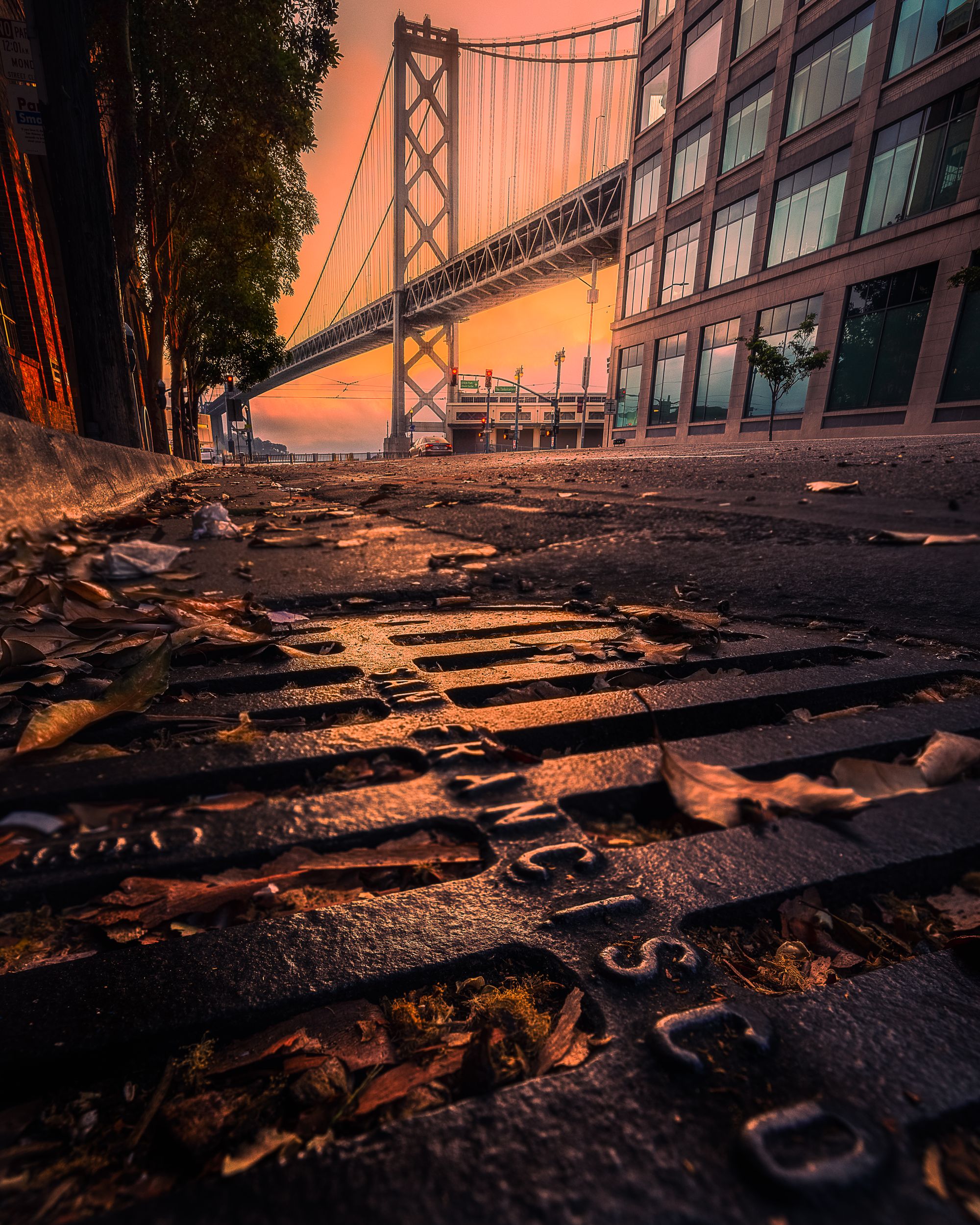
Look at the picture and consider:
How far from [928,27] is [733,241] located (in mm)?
7321

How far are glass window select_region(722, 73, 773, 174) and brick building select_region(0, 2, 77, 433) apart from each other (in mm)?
21496

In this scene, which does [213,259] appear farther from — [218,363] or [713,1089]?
[713,1089]

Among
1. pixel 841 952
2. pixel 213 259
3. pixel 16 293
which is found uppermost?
pixel 213 259

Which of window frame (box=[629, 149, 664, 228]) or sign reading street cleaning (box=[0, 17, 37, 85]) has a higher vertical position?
window frame (box=[629, 149, 664, 228])

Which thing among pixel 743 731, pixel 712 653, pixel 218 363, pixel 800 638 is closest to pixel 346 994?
pixel 743 731

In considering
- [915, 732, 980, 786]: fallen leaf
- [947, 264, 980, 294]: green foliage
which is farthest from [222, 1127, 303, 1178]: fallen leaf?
[947, 264, 980, 294]: green foliage

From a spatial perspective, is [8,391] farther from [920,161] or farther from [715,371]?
[715,371]

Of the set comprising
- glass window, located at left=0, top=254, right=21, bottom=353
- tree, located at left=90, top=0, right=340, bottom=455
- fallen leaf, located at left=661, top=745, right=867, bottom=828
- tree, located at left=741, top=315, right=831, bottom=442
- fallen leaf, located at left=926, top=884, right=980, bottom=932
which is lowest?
fallen leaf, located at left=926, top=884, right=980, bottom=932

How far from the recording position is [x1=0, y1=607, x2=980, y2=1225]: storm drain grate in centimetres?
37

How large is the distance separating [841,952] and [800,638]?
2.91 ft

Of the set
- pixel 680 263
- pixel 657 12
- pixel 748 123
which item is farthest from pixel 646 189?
pixel 657 12

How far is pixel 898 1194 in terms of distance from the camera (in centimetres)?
35

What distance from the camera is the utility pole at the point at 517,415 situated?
59591 mm

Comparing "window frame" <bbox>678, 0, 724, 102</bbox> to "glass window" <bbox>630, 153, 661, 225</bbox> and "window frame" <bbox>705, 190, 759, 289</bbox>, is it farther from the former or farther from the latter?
"window frame" <bbox>705, 190, 759, 289</bbox>
